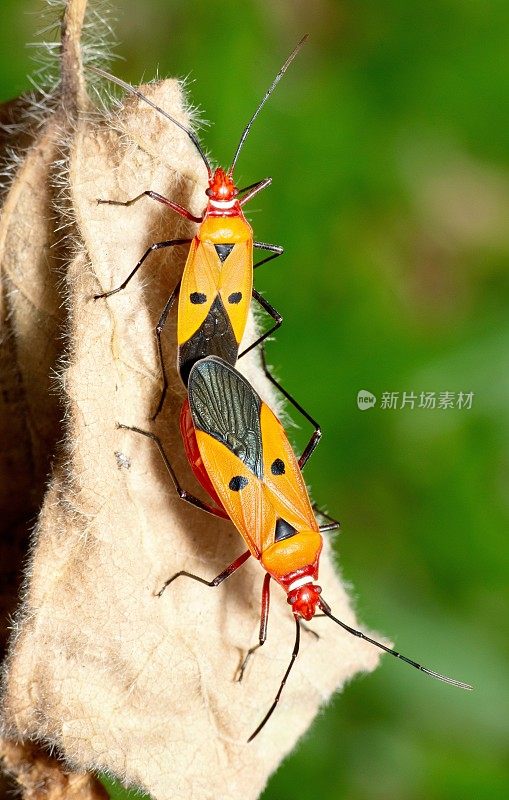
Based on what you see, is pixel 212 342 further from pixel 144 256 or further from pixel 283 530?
pixel 283 530

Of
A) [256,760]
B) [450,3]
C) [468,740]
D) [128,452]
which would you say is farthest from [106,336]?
[450,3]

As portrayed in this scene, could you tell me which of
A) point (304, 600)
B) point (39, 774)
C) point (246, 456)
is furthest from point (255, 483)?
point (39, 774)

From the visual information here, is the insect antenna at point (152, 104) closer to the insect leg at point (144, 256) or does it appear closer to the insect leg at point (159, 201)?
the insect leg at point (159, 201)

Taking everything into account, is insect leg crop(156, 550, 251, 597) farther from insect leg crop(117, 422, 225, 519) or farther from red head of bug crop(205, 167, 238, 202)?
red head of bug crop(205, 167, 238, 202)

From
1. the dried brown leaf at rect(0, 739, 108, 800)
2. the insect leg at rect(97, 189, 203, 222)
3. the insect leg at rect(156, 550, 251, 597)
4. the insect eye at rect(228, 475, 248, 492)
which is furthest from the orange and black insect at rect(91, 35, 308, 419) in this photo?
the dried brown leaf at rect(0, 739, 108, 800)

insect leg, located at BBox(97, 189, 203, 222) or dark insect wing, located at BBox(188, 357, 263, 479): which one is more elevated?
insect leg, located at BBox(97, 189, 203, 222)

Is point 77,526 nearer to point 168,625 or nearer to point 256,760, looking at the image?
point 168,625
